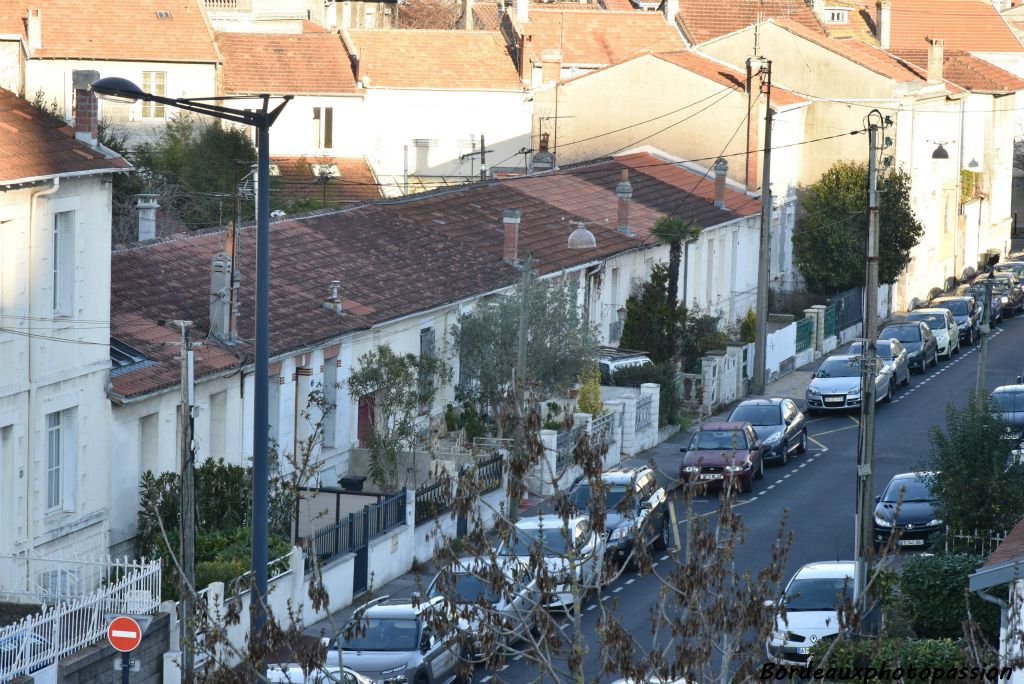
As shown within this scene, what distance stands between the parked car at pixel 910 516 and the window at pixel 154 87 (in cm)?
3659

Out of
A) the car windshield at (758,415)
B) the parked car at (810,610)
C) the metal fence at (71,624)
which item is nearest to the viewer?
the metal fence at (71,624)

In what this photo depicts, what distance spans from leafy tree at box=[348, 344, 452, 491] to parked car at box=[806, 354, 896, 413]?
45.6ft

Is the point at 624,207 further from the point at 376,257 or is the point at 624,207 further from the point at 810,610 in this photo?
the point at 810,610

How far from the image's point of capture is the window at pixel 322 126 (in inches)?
2491

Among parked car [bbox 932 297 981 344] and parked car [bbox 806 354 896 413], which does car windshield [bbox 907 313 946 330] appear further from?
parked car [bbox 806 354 896 413]

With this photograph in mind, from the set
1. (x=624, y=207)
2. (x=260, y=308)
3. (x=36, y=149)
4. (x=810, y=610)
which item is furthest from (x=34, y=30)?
(x=260, y=308)

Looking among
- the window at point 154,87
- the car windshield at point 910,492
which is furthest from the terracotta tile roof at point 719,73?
the car windshield at point 910,492

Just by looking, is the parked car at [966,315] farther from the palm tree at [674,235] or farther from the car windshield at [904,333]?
the palm tree at [674,235]

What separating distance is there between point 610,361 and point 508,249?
4.04m

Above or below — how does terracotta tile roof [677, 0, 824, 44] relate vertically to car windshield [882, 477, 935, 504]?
above

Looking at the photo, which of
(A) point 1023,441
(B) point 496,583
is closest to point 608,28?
(A) point 1023,441

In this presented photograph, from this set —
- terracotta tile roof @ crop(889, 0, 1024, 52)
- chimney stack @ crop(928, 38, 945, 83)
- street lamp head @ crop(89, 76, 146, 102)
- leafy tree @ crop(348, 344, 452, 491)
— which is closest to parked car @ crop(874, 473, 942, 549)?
leafy tree @ crop(348, 344, 452, 491)

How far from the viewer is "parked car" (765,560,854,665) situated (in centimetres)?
2261

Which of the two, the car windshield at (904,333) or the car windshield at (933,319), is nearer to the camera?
the car windshield at (904,333)
